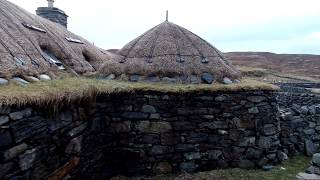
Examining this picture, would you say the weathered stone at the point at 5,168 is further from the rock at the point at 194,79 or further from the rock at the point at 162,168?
the rock at the point at 194,79

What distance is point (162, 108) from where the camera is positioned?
7996 mm

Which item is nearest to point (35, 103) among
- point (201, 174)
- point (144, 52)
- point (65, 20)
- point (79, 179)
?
point (79, 179)

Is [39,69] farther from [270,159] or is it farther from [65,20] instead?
[65,20]

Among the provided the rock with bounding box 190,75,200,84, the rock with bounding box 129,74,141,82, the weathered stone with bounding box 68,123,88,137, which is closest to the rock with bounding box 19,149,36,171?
the weathered stone with bounding box 68,123,88,137

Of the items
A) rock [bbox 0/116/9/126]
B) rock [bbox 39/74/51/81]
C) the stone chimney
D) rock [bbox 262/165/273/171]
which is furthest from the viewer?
the stone chimney

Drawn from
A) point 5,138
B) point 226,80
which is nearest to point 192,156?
point 226,80

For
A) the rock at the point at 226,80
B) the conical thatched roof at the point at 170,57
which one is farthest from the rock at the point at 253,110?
the conical thatched roof at the point at 170,57

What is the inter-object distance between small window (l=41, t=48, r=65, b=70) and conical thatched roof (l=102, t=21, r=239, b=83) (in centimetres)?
121

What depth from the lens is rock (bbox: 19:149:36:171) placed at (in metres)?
5.15

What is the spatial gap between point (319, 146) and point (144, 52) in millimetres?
5743

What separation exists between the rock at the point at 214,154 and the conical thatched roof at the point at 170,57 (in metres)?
1.94

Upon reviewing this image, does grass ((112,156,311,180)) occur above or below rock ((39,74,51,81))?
below

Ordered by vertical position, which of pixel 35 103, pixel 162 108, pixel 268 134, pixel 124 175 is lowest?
pixel 124 175

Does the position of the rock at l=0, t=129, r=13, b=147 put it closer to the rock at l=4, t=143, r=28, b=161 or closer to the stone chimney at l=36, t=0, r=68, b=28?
the rock at l=4, t=143, r=28, b=161
